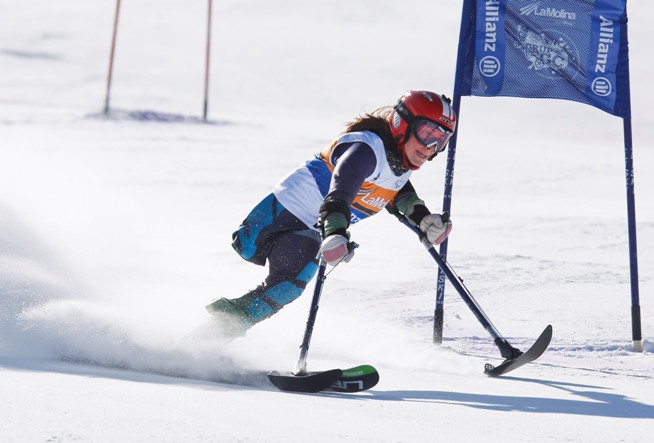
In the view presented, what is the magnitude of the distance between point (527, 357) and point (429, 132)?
112cm

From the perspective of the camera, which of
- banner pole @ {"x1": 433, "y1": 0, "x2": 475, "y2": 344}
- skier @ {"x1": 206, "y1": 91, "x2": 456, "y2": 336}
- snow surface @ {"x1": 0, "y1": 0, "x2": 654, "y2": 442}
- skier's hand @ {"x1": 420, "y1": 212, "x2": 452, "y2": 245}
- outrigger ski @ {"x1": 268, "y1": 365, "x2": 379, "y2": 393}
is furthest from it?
banner pole @ {"x1": 433, "y1": 0, "x2": 475, "y2": 344}

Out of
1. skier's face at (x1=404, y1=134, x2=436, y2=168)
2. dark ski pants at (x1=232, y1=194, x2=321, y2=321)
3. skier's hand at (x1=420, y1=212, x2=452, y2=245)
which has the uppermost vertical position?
skier's face at (x1=404, y1=134, x2=436, y2=168)

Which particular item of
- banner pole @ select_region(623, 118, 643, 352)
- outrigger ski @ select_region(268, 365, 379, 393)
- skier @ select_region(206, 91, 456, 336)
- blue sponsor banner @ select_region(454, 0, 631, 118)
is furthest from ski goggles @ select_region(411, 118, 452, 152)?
banner pole @ select_region(623, 118, 643, 352)

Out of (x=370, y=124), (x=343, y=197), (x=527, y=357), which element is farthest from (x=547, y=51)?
(x=343, y=197)

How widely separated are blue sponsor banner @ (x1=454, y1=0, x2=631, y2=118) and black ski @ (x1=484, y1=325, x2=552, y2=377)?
1.81 meters

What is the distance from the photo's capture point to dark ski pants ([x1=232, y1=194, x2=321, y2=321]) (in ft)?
14.9

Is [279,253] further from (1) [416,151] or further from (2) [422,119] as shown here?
(2) [422,119]

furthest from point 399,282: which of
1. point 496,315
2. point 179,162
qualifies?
point 179,162

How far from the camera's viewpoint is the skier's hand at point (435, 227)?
4.96m

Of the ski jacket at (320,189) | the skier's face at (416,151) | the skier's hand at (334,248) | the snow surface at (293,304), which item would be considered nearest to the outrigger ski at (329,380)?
the snow surface at (293,304)

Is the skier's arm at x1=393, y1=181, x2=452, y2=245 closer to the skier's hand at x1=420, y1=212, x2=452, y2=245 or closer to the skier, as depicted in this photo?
the skier's hand at x1=420, y1=212, x2=452, y2=245

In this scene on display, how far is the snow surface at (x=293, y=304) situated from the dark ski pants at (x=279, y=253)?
27 cm

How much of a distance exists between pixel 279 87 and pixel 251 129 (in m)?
8.22

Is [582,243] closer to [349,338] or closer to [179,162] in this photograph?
[349,338]
